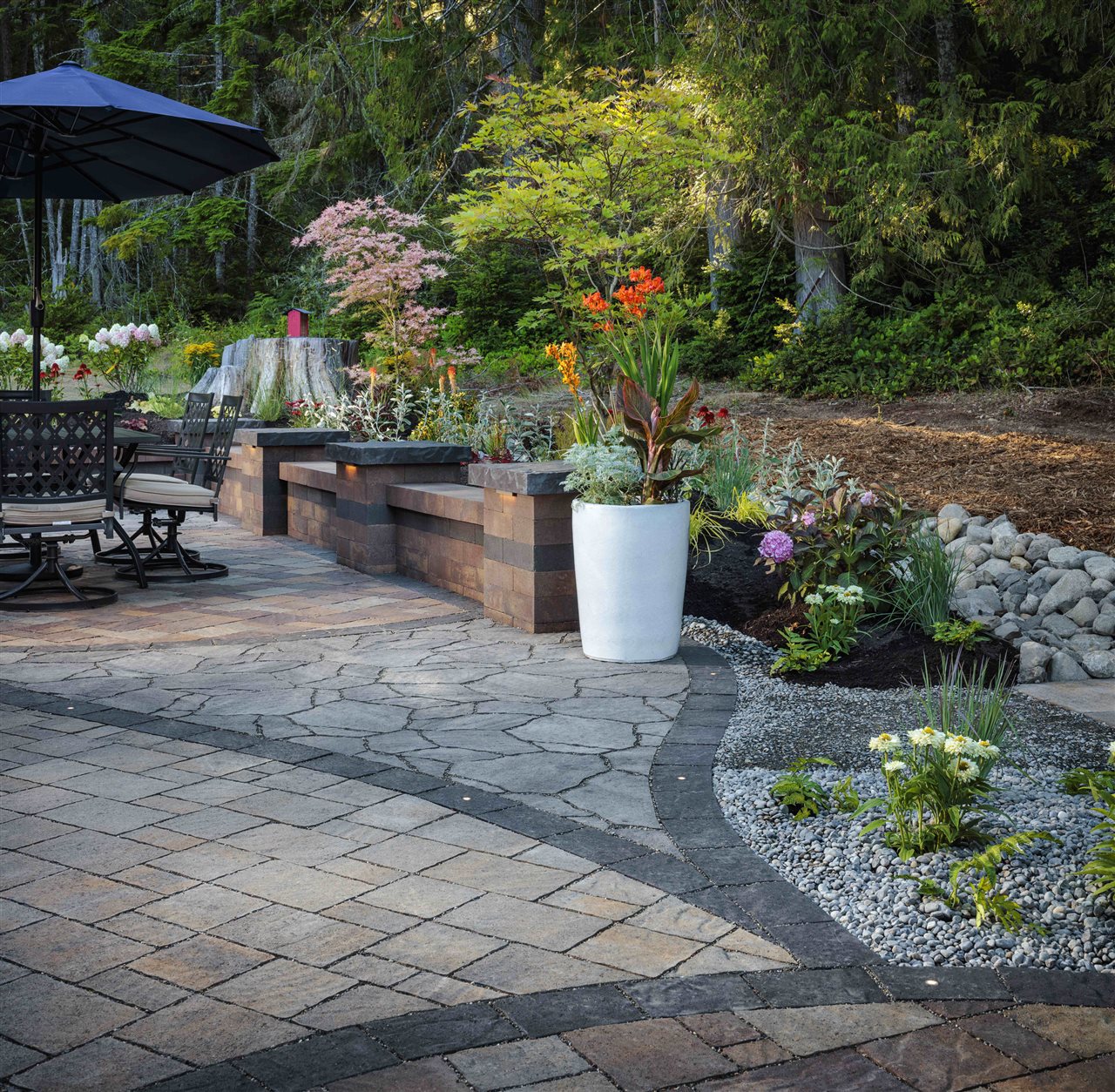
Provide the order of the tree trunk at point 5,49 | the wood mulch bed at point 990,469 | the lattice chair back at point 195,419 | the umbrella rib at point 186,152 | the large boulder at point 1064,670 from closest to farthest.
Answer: the large boulder at point 1064,670
the umbrella rib at point 186,152
the wood mulch bed at point 990,469
the lattice chair back at point 195,419
the tree trunk at point 5,49

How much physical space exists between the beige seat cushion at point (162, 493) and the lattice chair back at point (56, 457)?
0.64 m

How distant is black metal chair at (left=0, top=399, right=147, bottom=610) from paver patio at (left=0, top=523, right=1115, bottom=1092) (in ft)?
5.56

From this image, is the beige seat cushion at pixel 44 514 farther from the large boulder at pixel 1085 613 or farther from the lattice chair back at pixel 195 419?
the large boulder at pixel 1085 613

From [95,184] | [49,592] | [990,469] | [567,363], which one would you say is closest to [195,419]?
[95,184]

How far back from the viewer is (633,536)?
509cm

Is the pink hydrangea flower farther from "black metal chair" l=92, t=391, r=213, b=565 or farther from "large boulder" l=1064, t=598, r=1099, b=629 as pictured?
"black metal chair" l=92, t=391, r=213, b=565

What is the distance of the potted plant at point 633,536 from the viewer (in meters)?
5.11

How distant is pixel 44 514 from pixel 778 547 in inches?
147

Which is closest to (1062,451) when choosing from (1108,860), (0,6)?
(1108,860)

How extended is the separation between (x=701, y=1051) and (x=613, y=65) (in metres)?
14.9

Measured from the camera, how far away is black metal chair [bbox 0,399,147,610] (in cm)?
607

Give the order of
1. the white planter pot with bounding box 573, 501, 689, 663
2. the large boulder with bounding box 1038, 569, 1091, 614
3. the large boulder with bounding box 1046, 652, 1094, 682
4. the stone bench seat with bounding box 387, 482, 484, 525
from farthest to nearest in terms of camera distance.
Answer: the stone bench seat with bounding box 387, 482, 484, 525
the large boulder with bounding box 1038, 569, 1091, 614
the white planter pot with bounding box 573, 501, 689, 663
the large boulder with bounding box 1046, 652, 1094, 682

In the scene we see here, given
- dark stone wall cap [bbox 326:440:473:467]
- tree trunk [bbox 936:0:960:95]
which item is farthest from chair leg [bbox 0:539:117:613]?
tree trunk [bbox 936:0:960:95]

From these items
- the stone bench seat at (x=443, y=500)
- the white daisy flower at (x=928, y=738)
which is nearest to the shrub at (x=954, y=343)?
the stone bench seat at (x=443, y=500)
